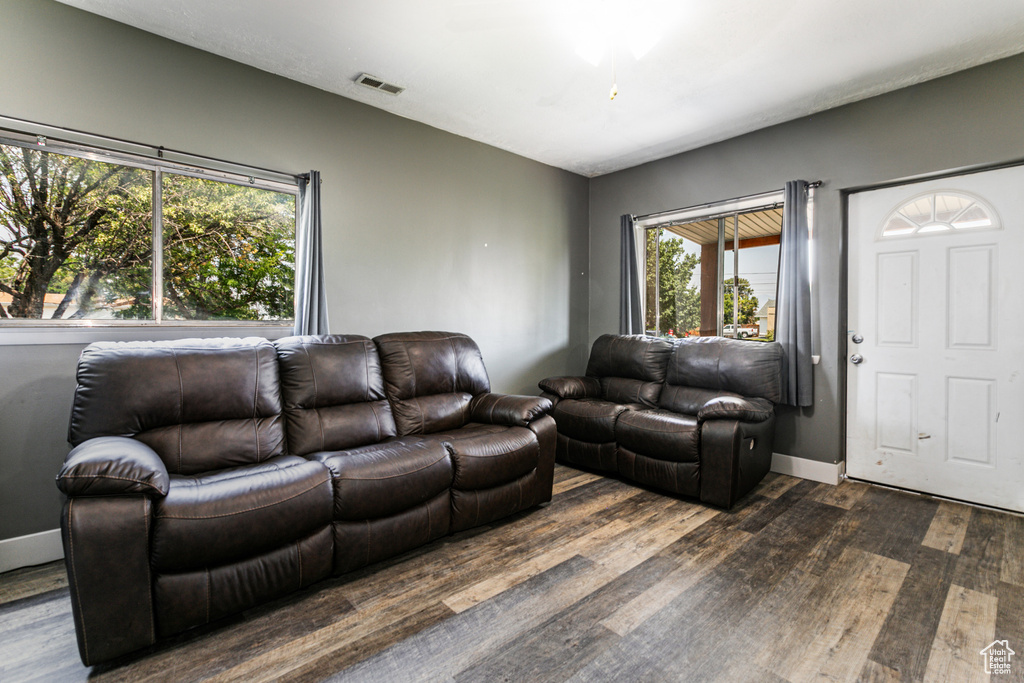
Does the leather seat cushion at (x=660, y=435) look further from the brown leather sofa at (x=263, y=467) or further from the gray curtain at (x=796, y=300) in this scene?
the gray curtain at (x=796, y=300)

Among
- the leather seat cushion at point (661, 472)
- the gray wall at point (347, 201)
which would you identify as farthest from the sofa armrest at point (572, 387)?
the leather seat cushion at point (661, 472)

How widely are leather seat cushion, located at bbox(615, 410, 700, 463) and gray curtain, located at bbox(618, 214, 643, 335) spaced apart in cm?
136

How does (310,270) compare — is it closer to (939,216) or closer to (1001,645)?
(1001,645)

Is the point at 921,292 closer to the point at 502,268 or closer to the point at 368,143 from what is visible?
the point at 502,268

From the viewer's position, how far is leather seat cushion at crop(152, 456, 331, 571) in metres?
1.67

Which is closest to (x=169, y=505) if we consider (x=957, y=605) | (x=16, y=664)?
(x=16, y=664)

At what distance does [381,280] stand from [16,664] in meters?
2.59

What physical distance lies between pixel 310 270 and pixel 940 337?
4.20 metres

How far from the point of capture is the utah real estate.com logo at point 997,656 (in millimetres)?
1604

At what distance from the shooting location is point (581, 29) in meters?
2.49

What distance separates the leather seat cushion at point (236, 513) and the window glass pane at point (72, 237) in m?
1.18

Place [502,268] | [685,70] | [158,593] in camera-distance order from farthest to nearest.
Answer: [502,268]
[685,70]
[158,593]

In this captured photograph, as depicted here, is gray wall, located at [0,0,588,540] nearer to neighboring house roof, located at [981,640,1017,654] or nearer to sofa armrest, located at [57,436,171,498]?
sofa armrest, located at [57,436,171,498]

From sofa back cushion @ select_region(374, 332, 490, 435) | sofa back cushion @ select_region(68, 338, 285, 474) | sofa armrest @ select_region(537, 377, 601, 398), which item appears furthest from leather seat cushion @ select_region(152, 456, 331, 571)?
sofa armrest @ select_region(537, 377, 601, 398)
